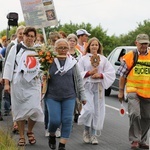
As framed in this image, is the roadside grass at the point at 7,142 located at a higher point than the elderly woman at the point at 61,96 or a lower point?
lower

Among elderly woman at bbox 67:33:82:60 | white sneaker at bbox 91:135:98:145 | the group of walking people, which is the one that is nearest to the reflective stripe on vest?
the group of walking people

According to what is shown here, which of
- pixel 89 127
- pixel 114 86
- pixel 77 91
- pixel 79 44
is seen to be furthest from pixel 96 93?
pixel 114 86

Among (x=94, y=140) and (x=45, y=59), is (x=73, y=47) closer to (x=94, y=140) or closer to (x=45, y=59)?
(x=94, y=140)

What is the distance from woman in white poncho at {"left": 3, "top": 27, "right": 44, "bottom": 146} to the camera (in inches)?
411

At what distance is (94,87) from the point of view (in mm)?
11234

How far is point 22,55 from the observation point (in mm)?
10516

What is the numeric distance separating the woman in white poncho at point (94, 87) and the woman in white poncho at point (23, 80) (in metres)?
1.00

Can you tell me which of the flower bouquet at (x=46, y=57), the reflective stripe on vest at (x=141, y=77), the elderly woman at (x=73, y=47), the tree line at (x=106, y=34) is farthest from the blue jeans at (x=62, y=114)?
the tree line at (x=106, y=34)

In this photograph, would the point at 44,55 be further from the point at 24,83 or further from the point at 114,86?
the point at 114,86

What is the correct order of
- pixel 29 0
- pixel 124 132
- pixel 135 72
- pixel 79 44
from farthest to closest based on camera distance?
pixel 29 0
pixel 79 44
pixel 124 132
pixel 135 72

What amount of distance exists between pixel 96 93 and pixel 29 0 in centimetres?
798

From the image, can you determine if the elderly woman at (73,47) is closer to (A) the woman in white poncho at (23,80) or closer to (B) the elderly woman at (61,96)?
(A) the woman in white poncho at (23,80)

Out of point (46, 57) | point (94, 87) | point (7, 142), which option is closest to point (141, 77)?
point (94, 87)

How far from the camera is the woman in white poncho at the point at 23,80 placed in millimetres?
10430
